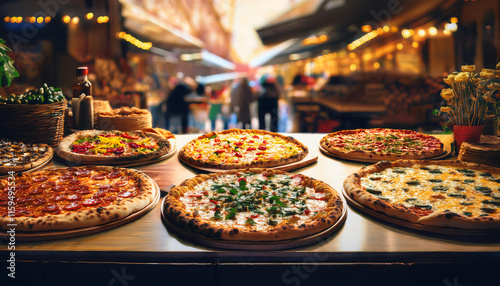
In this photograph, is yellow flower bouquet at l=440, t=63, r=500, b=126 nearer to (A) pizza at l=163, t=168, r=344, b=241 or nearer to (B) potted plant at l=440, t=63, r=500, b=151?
(B) potted plant at l=440, t=63, r=500, b=151

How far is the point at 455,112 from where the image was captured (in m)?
2.81

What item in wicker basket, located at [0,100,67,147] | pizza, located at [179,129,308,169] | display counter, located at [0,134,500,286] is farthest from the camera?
wicker basket, located at [0,100,67,147]

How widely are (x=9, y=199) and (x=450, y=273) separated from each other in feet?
7.13

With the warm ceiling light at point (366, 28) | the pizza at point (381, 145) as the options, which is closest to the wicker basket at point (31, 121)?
the pizza at point (381, 145)

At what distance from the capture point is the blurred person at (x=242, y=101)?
984 cm

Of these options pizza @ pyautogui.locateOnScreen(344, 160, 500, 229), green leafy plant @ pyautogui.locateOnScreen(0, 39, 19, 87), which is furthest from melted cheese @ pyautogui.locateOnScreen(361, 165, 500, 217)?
green leafy plant @ pyautogui.locateOnScreen(0, 39, 19, 87)

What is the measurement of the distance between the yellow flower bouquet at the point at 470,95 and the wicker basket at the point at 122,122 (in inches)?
102

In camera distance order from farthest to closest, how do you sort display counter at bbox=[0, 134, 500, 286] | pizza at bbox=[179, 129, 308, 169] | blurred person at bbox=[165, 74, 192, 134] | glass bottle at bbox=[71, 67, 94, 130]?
blurred person at bbox=[165, 74, 192, 134] < glass bottle at bbox=[71, 67, 94, 130] < pizza at bbox=[179, 129, 308, 169] < display counter at bbox=[0, 134, 500, 286]

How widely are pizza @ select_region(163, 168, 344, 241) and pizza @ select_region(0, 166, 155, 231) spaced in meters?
0.24

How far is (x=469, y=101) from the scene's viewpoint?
2.76m

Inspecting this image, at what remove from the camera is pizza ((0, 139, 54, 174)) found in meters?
2.60

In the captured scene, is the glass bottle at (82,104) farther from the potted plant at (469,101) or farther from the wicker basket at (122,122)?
the potted plant at (469,101)

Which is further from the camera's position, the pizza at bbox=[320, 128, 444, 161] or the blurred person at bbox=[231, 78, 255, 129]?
the blurred person at bbox=[231, 78, 255, 129]

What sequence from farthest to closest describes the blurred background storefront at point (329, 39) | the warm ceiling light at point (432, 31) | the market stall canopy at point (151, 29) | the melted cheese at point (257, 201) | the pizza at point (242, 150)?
the market stall canopy at point (151, 29), the warm ceiling light at point (432, 31), the blurred background storefront at point (329, 39), the pizza at point (242, 150), the melted cheese at point (257, 201)
